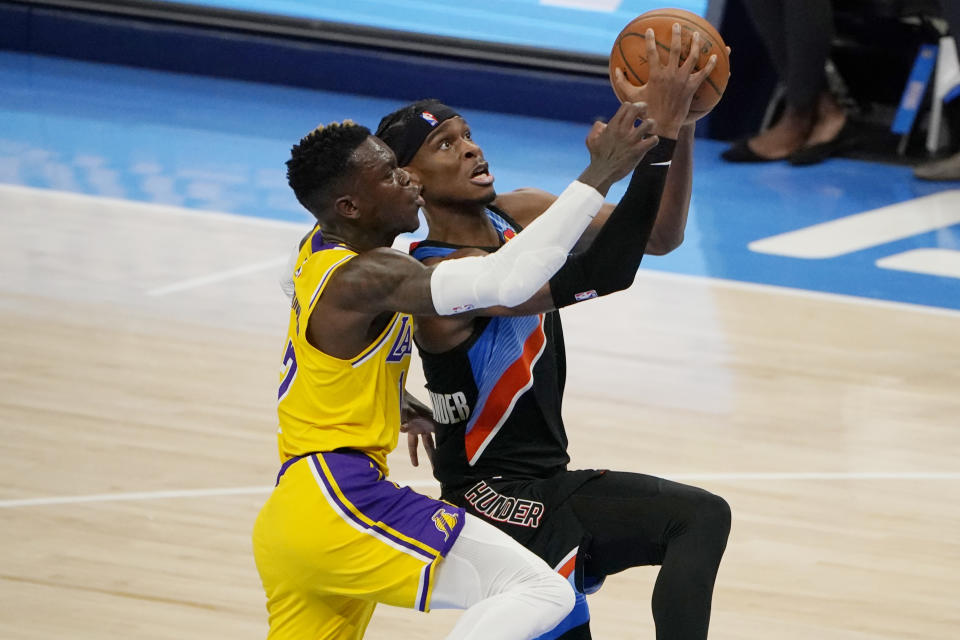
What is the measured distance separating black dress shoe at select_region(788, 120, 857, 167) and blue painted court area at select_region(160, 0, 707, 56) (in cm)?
135

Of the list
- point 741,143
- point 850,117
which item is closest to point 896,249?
point 741,143

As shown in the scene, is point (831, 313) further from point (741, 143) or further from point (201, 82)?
point (201, 82)

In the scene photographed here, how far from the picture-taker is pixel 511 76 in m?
10.9

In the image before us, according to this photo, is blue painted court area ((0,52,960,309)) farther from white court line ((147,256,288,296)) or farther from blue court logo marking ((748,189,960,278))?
white court line ((147,256,288,296))

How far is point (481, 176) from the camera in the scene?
337 cm

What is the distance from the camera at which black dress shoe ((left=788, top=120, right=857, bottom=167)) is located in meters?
9.75

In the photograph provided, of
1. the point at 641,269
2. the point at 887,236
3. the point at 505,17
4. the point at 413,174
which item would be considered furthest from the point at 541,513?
the point at 505,17

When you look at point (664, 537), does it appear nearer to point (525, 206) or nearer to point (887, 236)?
point (525, 206)

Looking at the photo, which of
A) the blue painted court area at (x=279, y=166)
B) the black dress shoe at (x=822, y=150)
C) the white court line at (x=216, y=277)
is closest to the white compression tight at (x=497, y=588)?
the white court line at (x=216, y=277)

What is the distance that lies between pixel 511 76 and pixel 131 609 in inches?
291

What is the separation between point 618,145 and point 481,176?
0.56m

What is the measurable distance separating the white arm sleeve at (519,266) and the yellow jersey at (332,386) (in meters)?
0.23

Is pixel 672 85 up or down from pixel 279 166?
up

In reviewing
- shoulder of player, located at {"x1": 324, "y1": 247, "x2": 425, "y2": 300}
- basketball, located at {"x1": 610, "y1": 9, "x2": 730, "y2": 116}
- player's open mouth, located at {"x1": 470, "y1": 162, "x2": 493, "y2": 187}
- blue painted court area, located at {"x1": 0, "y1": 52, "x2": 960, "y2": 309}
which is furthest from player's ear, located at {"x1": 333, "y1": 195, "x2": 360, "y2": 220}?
blue painted court area, located at {"x1": 0, "y1": 52, "x2": 960, "y2": 309}
